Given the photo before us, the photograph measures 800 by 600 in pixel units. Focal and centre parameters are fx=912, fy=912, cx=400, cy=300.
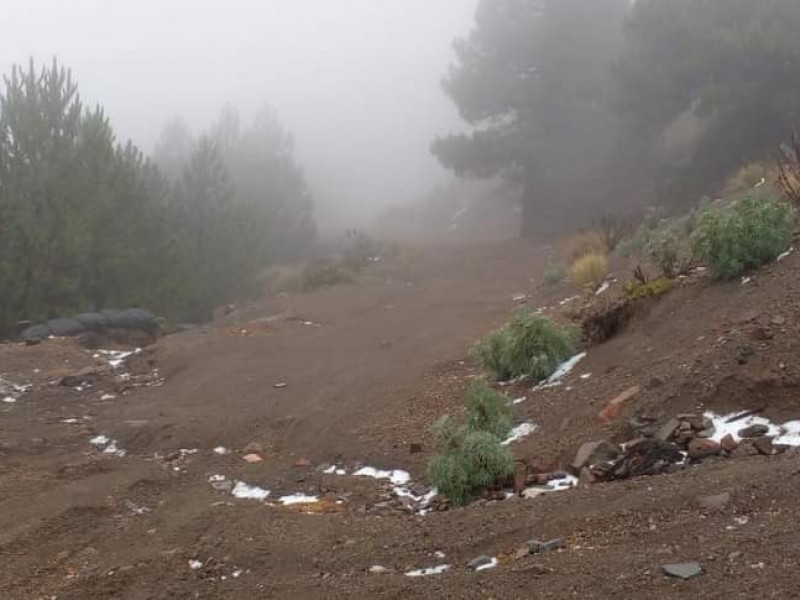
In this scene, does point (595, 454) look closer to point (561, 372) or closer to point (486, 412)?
point (486, 412)

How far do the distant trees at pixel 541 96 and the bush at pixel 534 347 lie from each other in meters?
20.4

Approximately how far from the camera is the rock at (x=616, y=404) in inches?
253

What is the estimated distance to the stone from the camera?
17.6 ft

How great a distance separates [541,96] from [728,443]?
2400 centimetres

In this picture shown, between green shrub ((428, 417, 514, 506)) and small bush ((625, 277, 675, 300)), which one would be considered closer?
green shrub ((428, 417, 514, 506))

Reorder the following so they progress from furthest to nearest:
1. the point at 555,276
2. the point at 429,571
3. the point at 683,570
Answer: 1. the point at 555,276
2. the point at 429,571
3. the point at 683,570

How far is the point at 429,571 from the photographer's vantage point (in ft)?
15.4

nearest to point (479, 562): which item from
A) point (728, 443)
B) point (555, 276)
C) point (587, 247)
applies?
point (728, 443)

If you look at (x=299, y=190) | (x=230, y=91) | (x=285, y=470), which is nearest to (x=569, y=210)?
(x=299, y=190)

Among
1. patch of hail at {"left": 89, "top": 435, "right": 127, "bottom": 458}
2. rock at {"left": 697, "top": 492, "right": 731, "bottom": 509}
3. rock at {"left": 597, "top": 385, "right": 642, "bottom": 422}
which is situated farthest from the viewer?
patch of hail at {"left": 89, "top": 435, "right": 127, "bottom": 458}

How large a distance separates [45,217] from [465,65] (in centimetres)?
1673

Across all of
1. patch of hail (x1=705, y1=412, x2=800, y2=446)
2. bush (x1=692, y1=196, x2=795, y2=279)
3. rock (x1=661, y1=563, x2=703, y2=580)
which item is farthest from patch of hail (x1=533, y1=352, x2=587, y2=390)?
rock (x1=661, y1=563, x2=703, y2=580)

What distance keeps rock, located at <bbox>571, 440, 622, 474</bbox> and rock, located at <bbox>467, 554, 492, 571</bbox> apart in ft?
4.14

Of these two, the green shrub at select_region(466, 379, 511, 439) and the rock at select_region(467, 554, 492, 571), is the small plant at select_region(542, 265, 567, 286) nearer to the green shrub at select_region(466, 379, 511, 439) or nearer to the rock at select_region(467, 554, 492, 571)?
the green shrub at select_region(466, 379, 511, 439)
